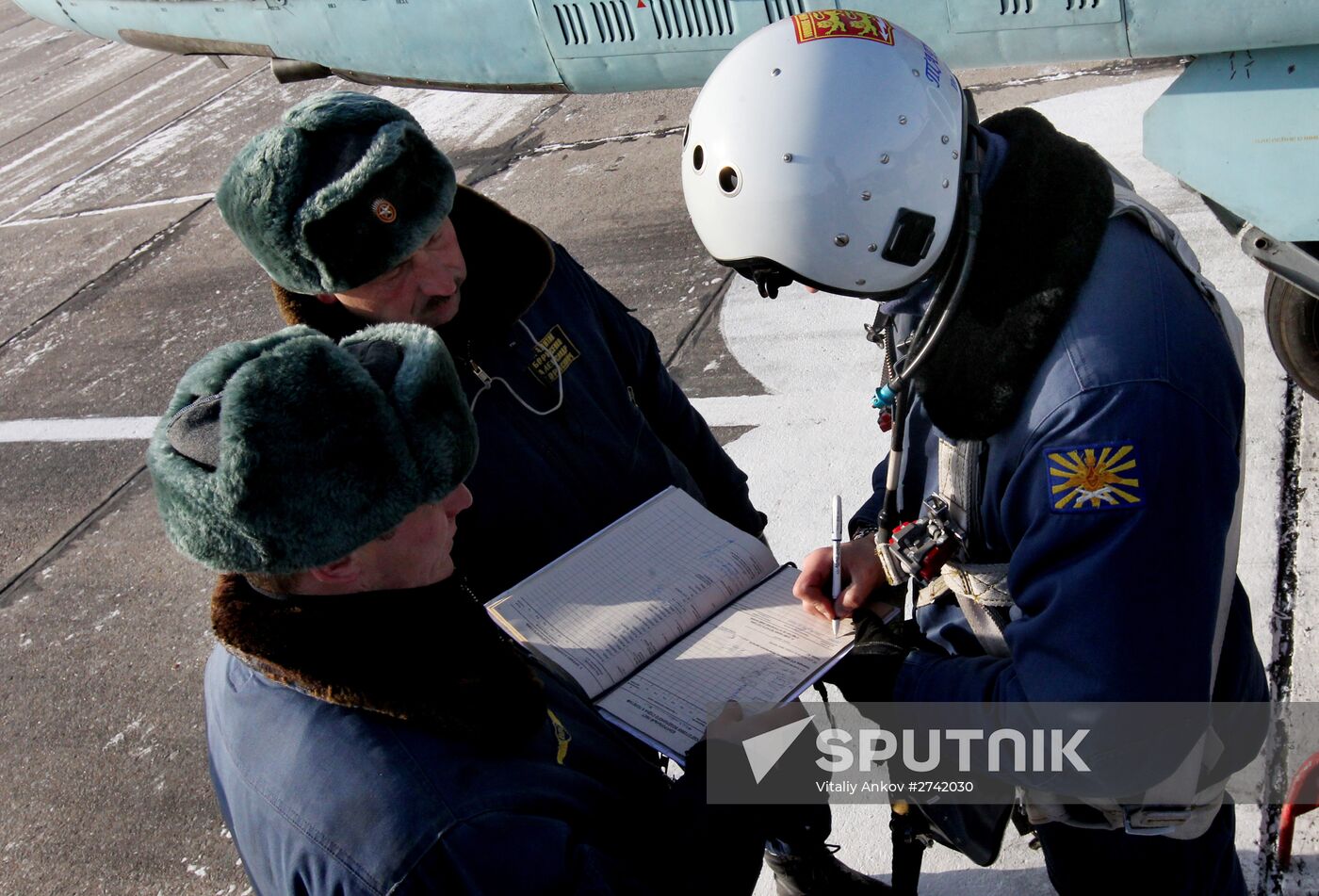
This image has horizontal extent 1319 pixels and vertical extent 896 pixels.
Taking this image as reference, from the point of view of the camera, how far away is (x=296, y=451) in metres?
1.41

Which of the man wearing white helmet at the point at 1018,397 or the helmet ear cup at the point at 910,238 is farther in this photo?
the helmet ear cup at the point at 910,238

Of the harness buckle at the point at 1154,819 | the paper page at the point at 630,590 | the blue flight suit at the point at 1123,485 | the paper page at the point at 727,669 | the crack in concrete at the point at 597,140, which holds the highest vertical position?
the blue flight suit at the point at 1123,485

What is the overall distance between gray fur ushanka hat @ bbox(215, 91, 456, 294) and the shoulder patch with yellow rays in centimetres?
132

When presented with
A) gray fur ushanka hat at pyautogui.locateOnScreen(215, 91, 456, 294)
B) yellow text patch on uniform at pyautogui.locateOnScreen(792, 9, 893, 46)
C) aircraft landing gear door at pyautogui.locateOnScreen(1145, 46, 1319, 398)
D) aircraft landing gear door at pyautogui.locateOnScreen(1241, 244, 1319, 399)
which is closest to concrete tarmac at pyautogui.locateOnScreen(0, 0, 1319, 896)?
aircraft landing gear door at pyautogui.locateOnScreen(1241, 244, 1319, 399)

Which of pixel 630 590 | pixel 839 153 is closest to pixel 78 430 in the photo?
pixel 630 590

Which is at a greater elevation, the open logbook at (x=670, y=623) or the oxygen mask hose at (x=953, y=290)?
the oxygen mask hose at (x=953, y=290)

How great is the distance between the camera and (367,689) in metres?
1.57

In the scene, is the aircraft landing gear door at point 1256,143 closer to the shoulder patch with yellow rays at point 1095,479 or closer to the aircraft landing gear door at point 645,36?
the aircraft landing gear door at point 645,36

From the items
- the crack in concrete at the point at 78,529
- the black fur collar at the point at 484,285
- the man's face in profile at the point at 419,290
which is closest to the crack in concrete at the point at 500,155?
the crack in concrete at the point at 78,529

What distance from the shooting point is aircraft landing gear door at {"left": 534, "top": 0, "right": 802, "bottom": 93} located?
4074mm

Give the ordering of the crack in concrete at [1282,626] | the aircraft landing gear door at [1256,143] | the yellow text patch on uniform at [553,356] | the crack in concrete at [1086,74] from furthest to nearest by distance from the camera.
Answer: the crack in concrete at [1086,74] < the aircraft landing gear door at [1256,143] < the crack in concrete at [1282,626] < the yellow text patch on uniform at [553,356]

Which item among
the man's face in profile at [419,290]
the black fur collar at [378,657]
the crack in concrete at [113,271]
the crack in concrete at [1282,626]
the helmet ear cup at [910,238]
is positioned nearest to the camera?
the black fur collar at [378,657]

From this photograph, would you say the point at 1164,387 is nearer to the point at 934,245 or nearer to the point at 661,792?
the point at 934,245

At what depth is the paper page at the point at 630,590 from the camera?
212 cm
